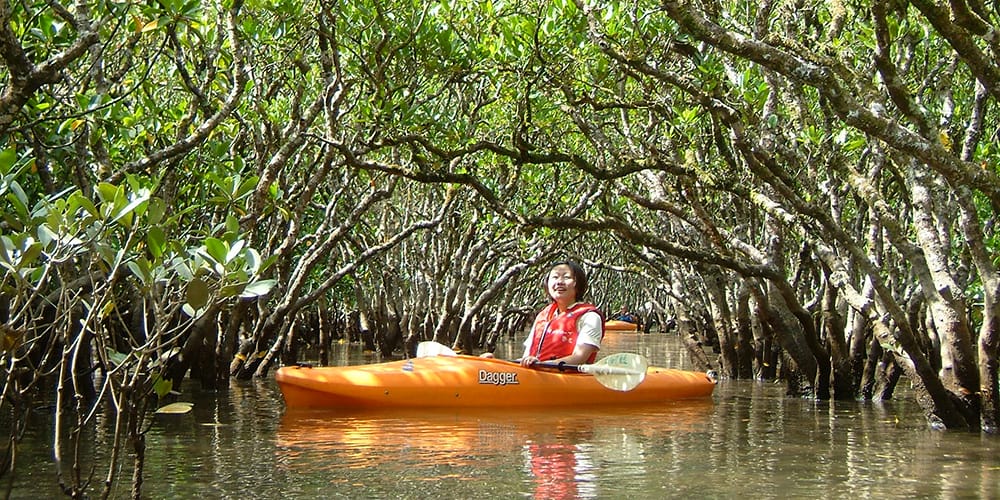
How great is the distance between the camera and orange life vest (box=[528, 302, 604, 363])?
35.7 ft

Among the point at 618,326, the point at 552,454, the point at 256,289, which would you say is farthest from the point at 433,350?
the point at 618,326

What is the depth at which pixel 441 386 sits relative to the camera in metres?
10.3

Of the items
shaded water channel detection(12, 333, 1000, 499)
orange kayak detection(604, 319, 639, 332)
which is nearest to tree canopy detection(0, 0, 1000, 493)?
shaded water channel detection(12, 333, 1000, 499)

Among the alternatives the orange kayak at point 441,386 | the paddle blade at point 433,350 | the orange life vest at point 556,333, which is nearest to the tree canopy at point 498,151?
the orange life vest at point 556,333

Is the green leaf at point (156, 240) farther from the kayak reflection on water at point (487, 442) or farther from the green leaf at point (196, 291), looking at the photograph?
the kayak reflection on water at point (487, 442)

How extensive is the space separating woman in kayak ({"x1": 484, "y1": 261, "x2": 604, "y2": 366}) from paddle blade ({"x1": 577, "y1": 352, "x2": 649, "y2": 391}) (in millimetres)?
158

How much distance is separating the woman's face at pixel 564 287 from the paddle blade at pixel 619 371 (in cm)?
68

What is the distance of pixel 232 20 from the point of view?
301 inches

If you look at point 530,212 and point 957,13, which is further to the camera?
point 530,212

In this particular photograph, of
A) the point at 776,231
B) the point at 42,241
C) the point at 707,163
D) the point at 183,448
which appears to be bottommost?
the point at 183,448

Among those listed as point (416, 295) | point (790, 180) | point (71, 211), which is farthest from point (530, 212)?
point (71, 211)

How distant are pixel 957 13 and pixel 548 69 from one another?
500 centimetres

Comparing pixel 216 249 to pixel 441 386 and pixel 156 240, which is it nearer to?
pixel 156 240

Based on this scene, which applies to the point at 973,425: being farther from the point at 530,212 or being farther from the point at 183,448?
the point at 530,212
